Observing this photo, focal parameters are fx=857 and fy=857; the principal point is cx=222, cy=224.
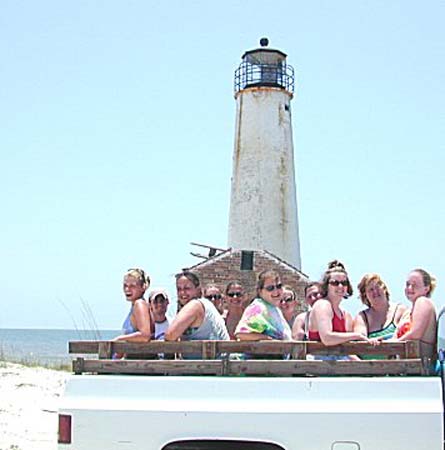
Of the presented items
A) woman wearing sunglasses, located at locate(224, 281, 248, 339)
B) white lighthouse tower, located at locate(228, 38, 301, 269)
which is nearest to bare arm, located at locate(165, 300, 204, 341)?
woman wearing sunglasses, located at locate(224, 281, 248, 339)

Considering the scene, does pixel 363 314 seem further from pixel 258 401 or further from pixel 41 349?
pixel 41 349

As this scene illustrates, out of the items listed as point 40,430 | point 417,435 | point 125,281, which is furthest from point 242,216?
point 417,435

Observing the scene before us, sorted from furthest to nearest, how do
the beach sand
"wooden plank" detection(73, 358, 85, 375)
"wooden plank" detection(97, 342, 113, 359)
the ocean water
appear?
the ocean water → the beach sand → "wooden plank" detection(97, 342, 113, 359) → "wooden plank" detection(73, 358, 85, 375)

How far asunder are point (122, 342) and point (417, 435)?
74.7 inches

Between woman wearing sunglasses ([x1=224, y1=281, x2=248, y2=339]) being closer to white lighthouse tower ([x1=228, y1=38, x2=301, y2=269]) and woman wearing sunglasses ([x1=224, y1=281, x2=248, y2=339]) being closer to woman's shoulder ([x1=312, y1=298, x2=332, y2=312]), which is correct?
woman's shoulder ([x1=312, y1=298, x2=332, y2=312])

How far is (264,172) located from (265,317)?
19494 millimetres

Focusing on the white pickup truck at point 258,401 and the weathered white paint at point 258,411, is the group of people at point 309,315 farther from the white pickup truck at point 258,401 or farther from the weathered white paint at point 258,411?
the weathered white paint at point 258,411

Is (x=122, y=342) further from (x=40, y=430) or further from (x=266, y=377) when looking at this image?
(x=40, y=430)

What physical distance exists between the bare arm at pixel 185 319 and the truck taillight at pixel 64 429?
35.7 inches

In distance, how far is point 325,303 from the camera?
18.0 feet

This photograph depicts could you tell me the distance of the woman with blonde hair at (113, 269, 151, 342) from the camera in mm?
5793

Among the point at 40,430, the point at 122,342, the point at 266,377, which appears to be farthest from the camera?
the point at 40,430

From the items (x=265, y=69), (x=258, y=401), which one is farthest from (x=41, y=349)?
(x=258, y=401)

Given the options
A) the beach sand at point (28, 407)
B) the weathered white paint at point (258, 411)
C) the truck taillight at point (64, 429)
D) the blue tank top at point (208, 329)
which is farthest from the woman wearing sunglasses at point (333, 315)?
the beach sand at point (28, 407)
